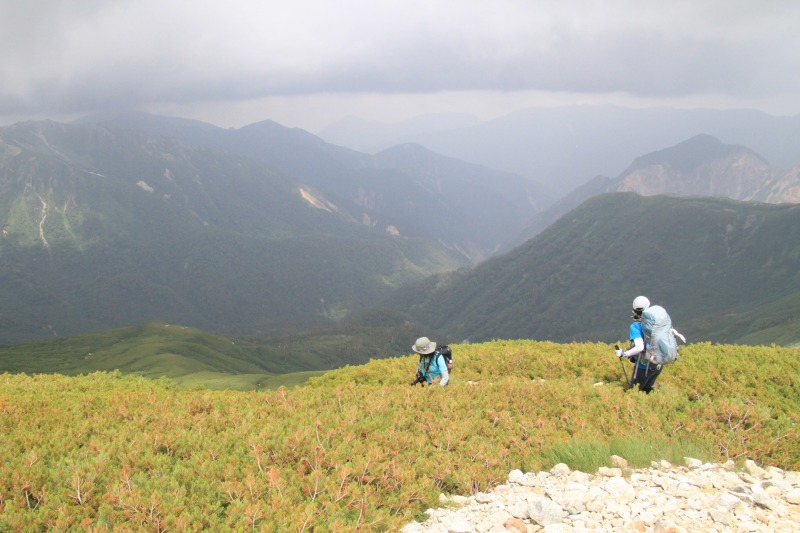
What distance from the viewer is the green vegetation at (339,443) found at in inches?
316

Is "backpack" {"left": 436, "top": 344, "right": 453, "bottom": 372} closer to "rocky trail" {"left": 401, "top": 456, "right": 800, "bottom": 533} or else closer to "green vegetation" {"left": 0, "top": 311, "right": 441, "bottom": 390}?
"rocky trail" {"left": 401, "top": 456, "right": 800, "bottom": 533}

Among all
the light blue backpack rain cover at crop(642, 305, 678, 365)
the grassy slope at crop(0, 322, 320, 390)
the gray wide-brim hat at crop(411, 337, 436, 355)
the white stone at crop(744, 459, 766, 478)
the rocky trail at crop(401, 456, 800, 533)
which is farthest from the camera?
the grassy slope at crop(0, 322, 320, 390)

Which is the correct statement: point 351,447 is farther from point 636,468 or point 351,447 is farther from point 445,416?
point 636,468

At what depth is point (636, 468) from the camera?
10.0 m

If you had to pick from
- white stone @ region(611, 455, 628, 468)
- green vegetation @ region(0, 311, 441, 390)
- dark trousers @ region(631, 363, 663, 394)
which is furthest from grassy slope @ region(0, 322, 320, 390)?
white stone @ region(611, 455, 628, 468)

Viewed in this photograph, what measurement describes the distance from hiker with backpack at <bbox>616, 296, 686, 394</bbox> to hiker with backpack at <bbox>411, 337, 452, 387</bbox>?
206 inches

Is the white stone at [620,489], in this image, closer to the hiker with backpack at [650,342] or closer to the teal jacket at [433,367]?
the hiker with backpack at [650,342]

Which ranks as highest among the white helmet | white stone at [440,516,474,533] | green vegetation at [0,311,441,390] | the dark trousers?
the white helmet

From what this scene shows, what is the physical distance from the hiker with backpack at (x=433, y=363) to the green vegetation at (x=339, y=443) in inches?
54.3

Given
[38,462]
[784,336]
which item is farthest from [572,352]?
[784,336]

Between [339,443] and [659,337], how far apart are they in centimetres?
924

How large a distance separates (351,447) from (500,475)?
119 inches

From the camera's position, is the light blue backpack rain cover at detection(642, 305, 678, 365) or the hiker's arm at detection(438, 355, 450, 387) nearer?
the light blue backpack rain cover at detection(642, 305, 678, 365)

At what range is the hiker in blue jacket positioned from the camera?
14.2 m
